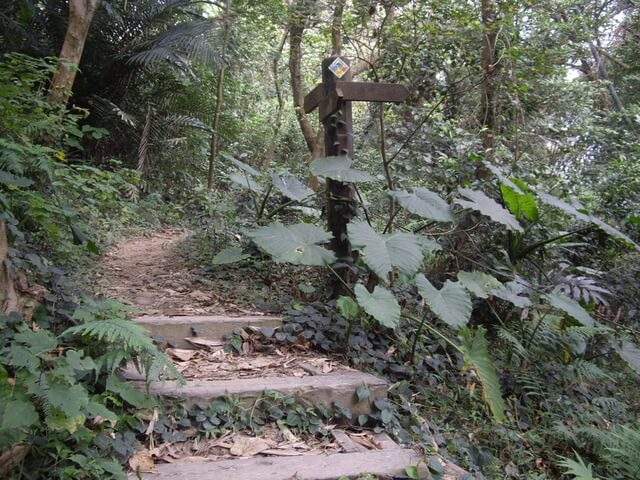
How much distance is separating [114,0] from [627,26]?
29.1 ft

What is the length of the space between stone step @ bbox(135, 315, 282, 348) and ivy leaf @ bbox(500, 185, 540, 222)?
1885 millimetres

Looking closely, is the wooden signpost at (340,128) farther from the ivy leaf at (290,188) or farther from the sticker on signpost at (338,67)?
the ivy leaf at (290,188)

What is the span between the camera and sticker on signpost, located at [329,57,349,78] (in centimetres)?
335

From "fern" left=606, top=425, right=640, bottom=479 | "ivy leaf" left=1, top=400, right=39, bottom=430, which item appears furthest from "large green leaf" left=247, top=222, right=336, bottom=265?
"fern" left=606, top=425, right=640, bottom=479

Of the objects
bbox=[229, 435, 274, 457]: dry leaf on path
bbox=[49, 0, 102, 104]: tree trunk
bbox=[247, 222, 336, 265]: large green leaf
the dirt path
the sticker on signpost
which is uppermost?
bbox=[49, 0, 102, 104]: tree trunk

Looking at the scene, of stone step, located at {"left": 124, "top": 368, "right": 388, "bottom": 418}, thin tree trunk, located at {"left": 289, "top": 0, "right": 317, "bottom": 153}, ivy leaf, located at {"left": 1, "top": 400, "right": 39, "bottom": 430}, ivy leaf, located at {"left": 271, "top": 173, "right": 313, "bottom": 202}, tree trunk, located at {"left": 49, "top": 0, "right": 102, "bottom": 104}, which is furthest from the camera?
thin tree trunk, located at {"left": 289, "top": 0, "right": 317, "bottom": 153}

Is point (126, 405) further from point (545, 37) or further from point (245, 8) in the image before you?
point (245, 8)

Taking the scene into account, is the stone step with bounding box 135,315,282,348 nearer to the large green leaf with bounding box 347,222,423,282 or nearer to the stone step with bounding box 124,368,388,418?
the stone step with bounding box 124,368,388,418

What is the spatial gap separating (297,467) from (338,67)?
8.27ft

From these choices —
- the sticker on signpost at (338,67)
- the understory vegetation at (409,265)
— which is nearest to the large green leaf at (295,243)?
the understory vegetation at (409,265)

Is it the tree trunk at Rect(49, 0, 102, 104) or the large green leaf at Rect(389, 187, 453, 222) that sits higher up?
the tree trunk at Rect(49, 0, 102, 104)

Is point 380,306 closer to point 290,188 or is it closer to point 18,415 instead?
point 290,188

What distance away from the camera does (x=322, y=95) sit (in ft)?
11.4

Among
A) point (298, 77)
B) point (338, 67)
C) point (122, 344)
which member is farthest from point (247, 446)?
point (298, 77)
